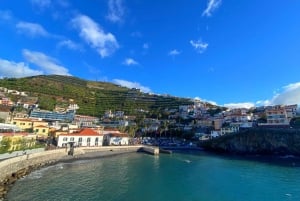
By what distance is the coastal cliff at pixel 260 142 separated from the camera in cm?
6041

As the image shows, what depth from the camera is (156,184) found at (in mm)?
30031

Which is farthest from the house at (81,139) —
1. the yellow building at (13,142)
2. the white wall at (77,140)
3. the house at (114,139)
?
the yellow building at (13,142)

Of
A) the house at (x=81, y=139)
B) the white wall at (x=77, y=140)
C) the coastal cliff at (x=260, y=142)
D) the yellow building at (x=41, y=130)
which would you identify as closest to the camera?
the white wall at (x=77, y=140)

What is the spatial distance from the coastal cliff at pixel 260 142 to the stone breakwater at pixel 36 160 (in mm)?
27604

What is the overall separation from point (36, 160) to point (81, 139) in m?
19.7

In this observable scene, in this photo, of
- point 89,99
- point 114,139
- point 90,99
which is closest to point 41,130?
point 114,139

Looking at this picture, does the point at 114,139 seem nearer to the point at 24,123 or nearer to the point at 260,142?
the point at 24,123

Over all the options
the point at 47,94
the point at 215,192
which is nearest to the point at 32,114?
the point at 47,94

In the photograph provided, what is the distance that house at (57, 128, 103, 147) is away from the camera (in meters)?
55.8

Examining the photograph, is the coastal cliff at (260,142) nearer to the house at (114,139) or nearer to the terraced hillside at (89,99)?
the house at (114,139)

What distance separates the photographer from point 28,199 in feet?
73.0

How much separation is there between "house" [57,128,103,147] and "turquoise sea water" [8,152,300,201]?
56.1ft

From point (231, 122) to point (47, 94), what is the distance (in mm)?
90905

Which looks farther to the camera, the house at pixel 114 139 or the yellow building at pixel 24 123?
the house at pixel 114 139
